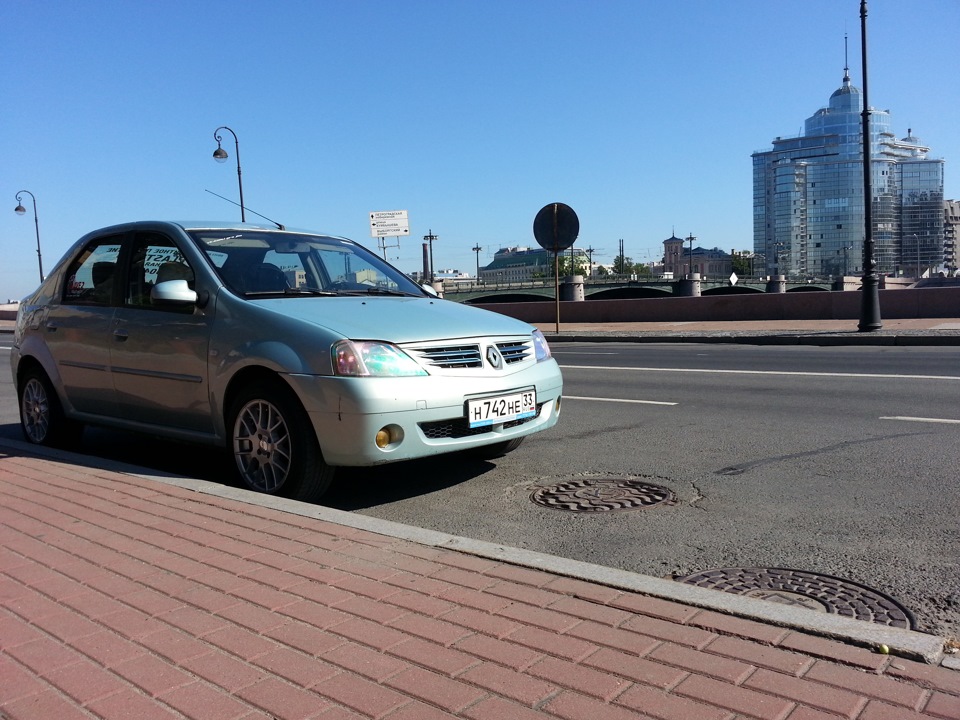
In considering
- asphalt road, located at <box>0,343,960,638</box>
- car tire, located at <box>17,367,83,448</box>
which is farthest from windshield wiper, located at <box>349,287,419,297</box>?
car tire, located at <box>17,367,83,448</box>

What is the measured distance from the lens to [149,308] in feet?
18.9

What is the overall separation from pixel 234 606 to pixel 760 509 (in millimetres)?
2953

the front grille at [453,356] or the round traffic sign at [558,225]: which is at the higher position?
the round traffic sign at [558,225]

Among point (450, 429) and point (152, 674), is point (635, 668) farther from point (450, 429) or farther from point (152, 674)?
point (450, 429)

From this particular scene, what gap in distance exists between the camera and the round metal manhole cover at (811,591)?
3201 millimetres

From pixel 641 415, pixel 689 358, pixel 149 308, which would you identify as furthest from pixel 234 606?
pixel 689 358

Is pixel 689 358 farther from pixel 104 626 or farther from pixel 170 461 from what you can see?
pixel 104 626

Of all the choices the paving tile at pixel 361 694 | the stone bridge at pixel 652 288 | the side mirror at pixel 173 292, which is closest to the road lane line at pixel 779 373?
the side mirror at pixel 173 292

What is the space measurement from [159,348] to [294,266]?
104cm

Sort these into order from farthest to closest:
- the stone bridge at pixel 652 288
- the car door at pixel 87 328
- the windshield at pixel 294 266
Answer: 1. the stone bridge at pixel 652 288
2. the car door at pixel 87 328
3. the windshield at pixel 294 266

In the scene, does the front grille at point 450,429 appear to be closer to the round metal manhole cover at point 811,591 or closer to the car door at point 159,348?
the car door at point 159,348

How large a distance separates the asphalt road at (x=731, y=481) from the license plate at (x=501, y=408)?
19.1 inches

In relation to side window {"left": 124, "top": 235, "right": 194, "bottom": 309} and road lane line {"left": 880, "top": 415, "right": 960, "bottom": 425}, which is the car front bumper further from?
road lane line {"left": 880, "top": 415, "right": 960, "bottom": 425}

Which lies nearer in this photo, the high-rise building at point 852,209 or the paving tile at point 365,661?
the paving tile at point 365,661
